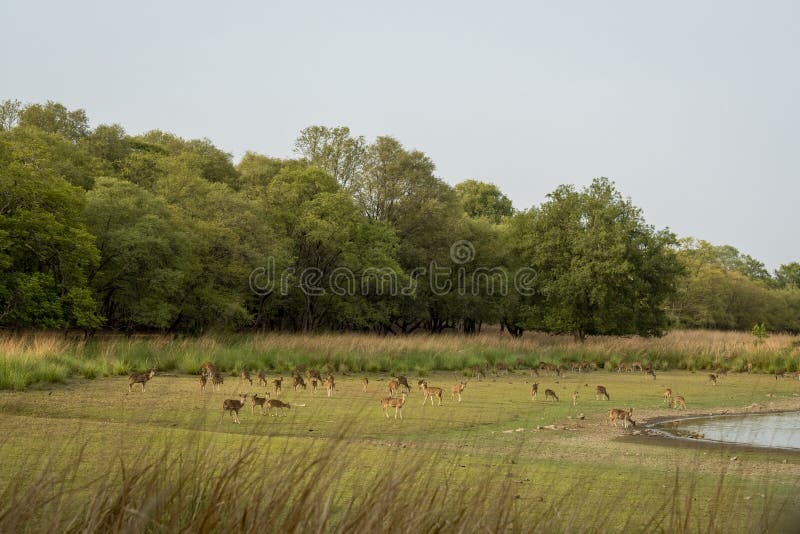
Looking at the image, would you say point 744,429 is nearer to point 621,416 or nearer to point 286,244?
point 621,416

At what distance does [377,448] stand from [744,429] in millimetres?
10061

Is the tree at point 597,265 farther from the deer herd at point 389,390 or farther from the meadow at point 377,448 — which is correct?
the deer herd at point 389,390

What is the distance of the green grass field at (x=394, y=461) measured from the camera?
13.2 feet

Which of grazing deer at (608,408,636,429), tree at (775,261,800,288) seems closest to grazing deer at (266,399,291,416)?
grazing deer at (608,408,636,429)

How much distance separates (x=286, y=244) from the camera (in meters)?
49.8

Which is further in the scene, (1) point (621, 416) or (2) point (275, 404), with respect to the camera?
(1) point (621, 416)

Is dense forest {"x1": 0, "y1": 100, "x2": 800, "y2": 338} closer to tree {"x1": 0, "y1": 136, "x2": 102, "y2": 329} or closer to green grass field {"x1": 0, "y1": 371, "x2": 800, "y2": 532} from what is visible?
tree {"x1": 0, "y1": 136, "x2": 102, "y2": 329}

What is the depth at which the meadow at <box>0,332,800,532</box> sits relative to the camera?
13.2ft

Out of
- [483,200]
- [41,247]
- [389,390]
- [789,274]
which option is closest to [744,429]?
[389,390]

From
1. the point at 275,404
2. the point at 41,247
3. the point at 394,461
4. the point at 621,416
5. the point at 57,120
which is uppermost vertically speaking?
the point at 57,120

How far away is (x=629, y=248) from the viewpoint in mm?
53375

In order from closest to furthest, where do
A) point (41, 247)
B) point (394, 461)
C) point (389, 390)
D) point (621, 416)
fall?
point (394, 461) → point (621, 416) → point (389, 390) → point (41, 247)

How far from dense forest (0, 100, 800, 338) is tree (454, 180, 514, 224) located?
25249 mm

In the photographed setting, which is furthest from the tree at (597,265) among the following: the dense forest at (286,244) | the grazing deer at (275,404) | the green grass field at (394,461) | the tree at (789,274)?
the tree at (789,274)
